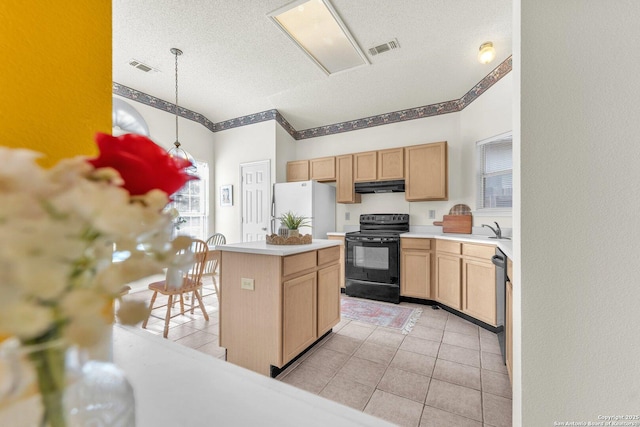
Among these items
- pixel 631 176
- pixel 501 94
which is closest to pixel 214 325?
pixel 631 176

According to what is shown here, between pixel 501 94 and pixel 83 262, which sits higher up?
pixel 501 94

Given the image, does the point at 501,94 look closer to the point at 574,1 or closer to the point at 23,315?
the point at 574,1

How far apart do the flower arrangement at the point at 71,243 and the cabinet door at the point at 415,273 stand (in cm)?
356

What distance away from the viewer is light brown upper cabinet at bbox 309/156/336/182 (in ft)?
14.5

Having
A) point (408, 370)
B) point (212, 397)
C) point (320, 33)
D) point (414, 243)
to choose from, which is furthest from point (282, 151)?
point (212, 397)

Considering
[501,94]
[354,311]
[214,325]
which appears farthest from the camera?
[354,311]

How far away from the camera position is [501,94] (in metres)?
3.05

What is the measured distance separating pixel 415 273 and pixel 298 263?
6.78ft

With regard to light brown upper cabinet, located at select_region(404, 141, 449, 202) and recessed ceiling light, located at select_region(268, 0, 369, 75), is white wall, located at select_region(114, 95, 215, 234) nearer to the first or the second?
recessed ceiling light, located at select_region(268, 0, 369, 75)

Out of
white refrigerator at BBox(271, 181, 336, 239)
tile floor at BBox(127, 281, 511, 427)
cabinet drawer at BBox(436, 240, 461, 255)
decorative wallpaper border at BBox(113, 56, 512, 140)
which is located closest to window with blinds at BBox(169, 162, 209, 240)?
decorative wallpaper border at BBox(113, 56, 512, 140)

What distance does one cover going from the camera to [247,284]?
2.01 m

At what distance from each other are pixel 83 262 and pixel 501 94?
390 centimetres

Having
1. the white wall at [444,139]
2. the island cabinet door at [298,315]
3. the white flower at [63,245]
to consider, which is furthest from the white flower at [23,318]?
the white wall at [444,139]

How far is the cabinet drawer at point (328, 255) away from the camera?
7.76 ft
